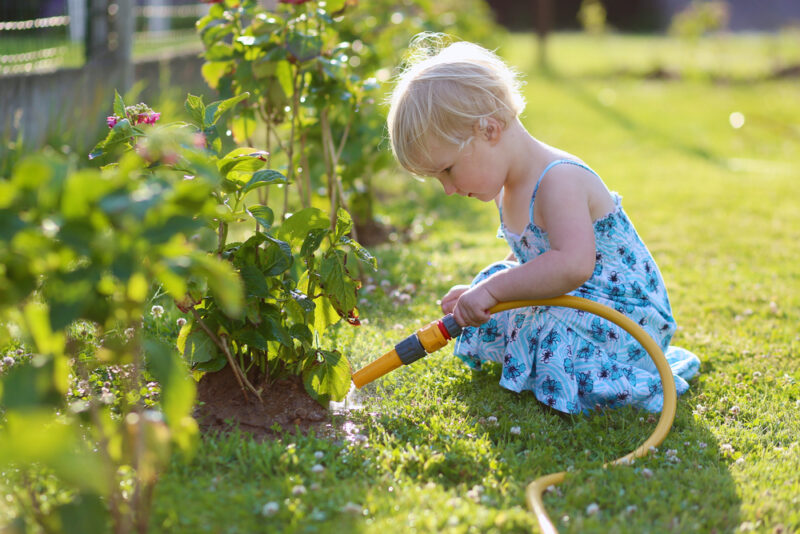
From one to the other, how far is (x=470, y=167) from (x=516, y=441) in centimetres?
77

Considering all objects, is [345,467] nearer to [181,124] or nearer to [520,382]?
[520,382]

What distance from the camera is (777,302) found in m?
3.40

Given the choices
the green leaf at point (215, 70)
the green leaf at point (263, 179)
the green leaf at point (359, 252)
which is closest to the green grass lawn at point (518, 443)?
the green leaf at point (359, 252)

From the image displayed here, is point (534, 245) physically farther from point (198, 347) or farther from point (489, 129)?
point (198, 347)

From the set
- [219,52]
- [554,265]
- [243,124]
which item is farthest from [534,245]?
[219,52]

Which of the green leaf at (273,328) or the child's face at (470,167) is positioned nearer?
the green leaf at (273,328)

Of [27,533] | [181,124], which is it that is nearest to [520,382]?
[181,124]

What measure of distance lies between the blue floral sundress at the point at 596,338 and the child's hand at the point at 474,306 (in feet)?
1.00

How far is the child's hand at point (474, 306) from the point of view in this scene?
2176mm

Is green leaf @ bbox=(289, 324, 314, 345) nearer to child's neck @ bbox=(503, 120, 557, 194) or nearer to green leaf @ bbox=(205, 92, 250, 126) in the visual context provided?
green leaf @ bbox=(205, 92, 250, 126)

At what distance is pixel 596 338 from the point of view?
7.91 feet

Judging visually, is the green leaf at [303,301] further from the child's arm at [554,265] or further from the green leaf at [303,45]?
the green leaf at [303,45]

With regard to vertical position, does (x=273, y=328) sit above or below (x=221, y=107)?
below

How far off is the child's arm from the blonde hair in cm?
27
